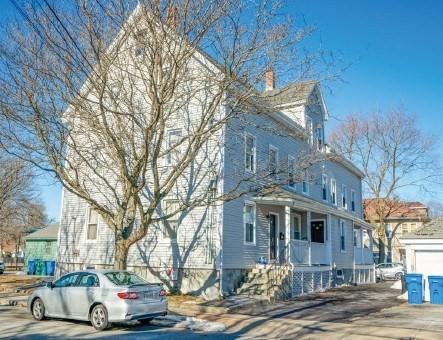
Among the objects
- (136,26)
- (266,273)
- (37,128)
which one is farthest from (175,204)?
(136,26)

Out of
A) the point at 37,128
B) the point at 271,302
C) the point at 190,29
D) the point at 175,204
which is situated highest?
the point at 190,29

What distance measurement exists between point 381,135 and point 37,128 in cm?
3824

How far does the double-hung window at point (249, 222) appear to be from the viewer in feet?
66.3

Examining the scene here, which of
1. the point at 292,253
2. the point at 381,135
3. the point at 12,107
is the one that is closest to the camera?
the point at 12,107

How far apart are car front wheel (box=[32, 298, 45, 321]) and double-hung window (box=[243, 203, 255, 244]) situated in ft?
30.9

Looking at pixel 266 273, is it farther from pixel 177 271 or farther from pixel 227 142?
pixel 227 142

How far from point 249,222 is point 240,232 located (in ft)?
3.34

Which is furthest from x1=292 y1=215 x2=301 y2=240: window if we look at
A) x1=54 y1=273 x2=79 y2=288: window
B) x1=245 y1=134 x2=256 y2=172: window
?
x1=54 y1=273 x2=79 y2=288: window

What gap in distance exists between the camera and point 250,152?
21.4 meters

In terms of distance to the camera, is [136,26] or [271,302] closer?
[136,26]

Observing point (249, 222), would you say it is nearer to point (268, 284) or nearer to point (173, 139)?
point (268, 284)

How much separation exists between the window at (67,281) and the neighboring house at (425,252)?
1406cm

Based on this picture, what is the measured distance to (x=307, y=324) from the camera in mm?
12648

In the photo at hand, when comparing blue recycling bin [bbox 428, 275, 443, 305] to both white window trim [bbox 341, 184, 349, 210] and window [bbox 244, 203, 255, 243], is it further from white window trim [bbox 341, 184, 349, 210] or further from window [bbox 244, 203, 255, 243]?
white window trim [bbox 341, 184, 349, 210]
